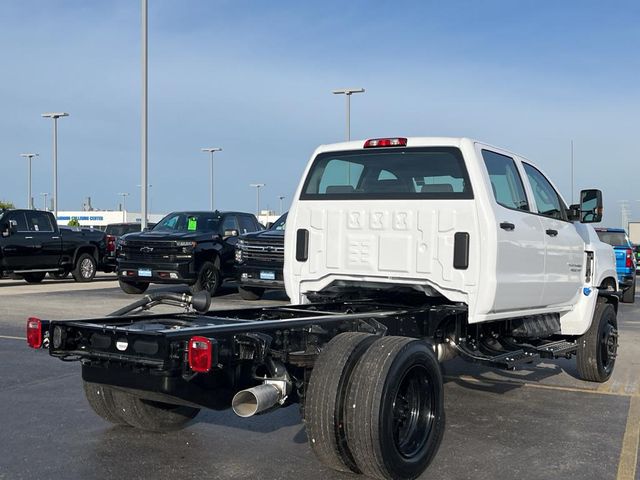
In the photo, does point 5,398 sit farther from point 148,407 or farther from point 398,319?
point 398,319

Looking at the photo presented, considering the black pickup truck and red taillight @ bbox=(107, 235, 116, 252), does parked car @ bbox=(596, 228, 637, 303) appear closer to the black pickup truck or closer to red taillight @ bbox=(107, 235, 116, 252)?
red taillight @ bbox=(107, 235, 116, 252)

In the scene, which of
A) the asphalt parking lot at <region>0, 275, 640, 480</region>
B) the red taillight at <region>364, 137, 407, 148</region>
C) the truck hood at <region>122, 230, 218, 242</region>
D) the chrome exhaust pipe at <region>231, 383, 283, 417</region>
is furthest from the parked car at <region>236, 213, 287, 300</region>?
the chrome exhaust pipe at <region>231, 383, 283, 417</region>

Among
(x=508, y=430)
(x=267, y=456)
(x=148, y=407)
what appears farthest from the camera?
(x=508, y=430)

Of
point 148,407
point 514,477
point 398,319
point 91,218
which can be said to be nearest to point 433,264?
point 398,319

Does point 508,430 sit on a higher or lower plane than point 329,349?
lower

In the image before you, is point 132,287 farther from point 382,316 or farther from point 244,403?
point 244,403

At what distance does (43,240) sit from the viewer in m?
19.4

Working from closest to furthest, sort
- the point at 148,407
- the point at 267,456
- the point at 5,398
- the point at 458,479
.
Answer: the point at 458,479 → the point at 267,456 → the point at 148,407 → the point at 5,398

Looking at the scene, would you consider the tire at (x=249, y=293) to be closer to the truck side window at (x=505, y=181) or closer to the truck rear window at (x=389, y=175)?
the truck rear window at (x=389, y=175)

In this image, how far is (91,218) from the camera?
104000 mm

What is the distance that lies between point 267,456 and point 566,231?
3.86 meters

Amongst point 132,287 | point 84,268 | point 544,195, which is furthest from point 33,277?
point 544,195

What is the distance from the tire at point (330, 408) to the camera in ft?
14.5

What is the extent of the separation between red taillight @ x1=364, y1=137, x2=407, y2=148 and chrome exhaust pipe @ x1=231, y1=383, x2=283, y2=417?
2.84 meters
